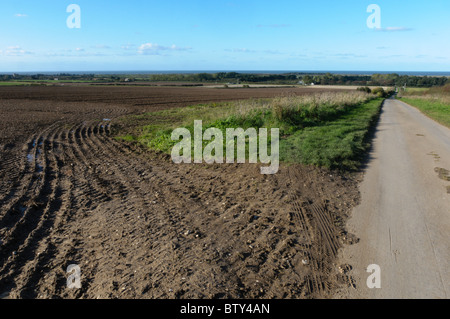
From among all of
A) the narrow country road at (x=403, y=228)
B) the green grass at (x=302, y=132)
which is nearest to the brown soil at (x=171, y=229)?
the narrow country road at (x=403, y=228)

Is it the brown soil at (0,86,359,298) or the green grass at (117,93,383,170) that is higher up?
the green grass at (117,93,383,170)

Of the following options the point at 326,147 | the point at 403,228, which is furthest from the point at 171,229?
the point at 326,147

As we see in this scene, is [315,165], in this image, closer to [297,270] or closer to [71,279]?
[297,270]

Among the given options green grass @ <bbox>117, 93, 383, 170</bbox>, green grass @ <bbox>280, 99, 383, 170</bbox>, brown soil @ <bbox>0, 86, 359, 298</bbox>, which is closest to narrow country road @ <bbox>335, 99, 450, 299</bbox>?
brown soil @ <bbox>0, 86, 359, 298</bbox>

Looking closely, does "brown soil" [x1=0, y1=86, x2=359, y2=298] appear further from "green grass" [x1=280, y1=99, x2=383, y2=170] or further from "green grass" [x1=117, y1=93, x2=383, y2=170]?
"green grass" [x1=117, y1=93, x2=383, y2=170]

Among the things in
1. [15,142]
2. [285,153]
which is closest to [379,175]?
[285,153]

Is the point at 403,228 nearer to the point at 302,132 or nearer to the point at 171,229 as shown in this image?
the point at 171,229
